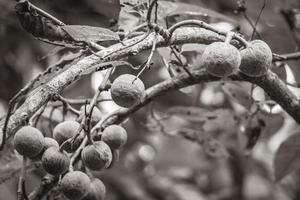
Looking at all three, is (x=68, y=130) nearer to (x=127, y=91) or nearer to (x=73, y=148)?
(x=73, y=148)

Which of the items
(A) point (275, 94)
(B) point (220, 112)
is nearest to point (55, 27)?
(A) point (275, 94)

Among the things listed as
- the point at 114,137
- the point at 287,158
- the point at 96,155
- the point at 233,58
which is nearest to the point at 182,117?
the point at 287,158

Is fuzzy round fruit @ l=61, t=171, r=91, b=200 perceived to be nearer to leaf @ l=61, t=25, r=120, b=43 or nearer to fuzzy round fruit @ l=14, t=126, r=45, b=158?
fuzzy round fruit @ l=14, t=126, r=45, b=158

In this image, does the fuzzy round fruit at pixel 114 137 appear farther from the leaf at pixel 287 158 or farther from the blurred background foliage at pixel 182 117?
the leaf at pixel 287 158

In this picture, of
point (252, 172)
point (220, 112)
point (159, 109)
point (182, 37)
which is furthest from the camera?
point (252, 172)

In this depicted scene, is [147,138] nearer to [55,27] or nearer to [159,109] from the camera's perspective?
[159,109]
